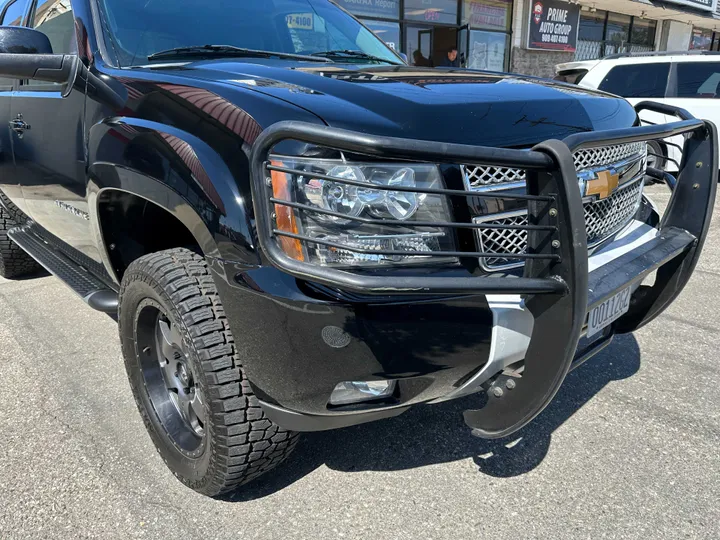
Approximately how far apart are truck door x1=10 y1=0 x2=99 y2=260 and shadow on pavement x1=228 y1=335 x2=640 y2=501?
1.32 meters

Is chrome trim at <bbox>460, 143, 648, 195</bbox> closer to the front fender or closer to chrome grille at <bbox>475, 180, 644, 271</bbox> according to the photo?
chrome grille at <bbox>475, 180, 644, 271</bbox>

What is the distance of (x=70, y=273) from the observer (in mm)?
2967

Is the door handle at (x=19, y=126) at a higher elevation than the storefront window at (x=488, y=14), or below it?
below

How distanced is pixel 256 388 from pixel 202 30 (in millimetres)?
1722

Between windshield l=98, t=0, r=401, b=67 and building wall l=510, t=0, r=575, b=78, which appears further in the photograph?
building wall l=510, t=0, r=575, b=78

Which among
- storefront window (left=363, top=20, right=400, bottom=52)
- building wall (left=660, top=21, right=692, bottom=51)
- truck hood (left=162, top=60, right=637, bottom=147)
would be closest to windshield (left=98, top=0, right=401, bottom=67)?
truck hood (left=162, top=60, right=637, bottom=147)

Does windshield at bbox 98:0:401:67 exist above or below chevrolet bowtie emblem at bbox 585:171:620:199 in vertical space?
above

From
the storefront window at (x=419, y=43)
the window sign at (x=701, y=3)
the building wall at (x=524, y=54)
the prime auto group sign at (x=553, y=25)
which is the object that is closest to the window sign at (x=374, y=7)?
the storefront window at (x=419, y=43)

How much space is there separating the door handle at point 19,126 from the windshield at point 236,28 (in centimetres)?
81

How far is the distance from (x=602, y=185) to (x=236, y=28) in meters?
1.83

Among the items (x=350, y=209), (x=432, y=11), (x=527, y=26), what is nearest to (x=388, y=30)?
(x=432, y=11)

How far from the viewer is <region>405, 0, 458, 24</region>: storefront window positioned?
11656 mm

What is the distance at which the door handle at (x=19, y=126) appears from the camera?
285cm

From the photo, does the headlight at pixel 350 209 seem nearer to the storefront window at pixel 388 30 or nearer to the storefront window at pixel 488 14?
the storefront window at pixel 388 30
